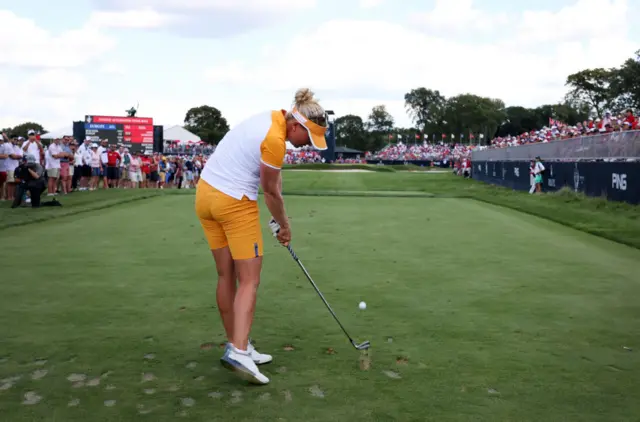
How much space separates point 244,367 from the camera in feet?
15.2

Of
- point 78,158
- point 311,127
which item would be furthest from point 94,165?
point 311,127

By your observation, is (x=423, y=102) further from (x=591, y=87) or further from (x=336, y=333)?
(x=336, y=333)

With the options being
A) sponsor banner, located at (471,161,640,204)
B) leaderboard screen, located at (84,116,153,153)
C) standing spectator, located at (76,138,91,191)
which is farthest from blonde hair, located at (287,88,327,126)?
leaderboard screen, located at (84,116,153,153)

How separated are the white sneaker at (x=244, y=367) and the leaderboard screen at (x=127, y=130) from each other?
162 ft

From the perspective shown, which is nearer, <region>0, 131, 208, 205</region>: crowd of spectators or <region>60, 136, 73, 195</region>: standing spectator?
<region>0, 131, 208, 205</region>: crowd of spectators

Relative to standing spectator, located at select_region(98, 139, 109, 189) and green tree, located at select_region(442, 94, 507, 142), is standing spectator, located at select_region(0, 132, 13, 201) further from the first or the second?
green tree, located at select_region(442, 94, 507, 142)

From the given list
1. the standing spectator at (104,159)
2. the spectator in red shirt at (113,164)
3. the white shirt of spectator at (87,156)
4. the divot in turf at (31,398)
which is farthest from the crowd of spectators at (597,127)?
the divot in turf at (31,398)

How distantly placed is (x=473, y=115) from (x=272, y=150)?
521 feet

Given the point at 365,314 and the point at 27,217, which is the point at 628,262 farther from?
the point at 27,217

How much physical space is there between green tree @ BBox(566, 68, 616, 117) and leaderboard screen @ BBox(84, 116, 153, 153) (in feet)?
275

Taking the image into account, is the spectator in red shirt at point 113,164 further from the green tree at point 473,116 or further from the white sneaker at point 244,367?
the green tree at point 473,116

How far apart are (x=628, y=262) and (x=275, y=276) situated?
5.25m

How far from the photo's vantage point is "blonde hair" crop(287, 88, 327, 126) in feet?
15.9

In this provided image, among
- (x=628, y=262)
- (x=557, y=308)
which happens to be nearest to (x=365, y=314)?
(x=557, y=308)
